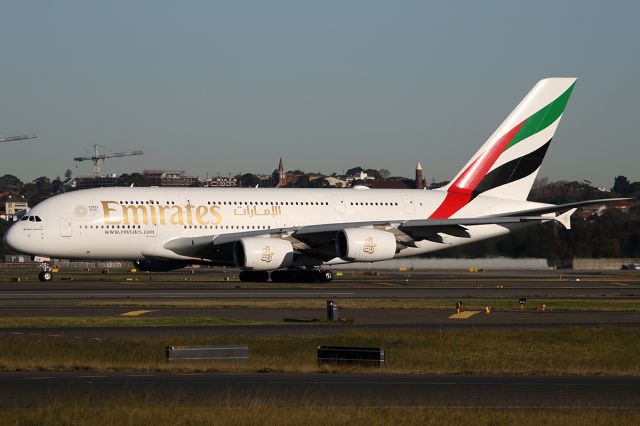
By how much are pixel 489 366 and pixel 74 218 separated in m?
34.1

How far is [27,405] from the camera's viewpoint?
1769cm

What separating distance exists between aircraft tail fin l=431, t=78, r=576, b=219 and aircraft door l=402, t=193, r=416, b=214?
1224 millimetres

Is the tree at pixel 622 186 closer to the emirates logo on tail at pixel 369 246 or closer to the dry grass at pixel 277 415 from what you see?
the emirates logo on tail at pixel 369 246

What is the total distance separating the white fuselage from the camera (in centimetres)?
5459

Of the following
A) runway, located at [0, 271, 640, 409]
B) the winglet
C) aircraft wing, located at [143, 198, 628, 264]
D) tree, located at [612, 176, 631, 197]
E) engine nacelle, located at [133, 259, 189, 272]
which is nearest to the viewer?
runway, located at [0, 271, 640, 409]

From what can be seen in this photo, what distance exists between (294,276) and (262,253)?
4382 millimetres

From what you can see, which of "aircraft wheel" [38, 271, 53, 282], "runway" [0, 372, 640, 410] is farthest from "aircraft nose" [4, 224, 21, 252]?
"runway" [0, 372, 640, 410]

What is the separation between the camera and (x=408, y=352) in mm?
26641

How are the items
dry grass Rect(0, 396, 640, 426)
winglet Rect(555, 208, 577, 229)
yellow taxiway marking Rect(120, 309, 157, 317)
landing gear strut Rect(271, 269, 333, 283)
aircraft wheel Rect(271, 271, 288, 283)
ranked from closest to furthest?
dry grass Rect(0, 396, 640, 426)
yellow taxiway marking Rect(120, 309, 157, 317)
winglet Rect(555, 208, 577, 229)
landing gear strut Rect(271, 269, 333, 283)
aircraft wheel Rect(271, 271, 288, 283)

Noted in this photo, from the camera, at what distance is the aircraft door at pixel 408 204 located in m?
61.5

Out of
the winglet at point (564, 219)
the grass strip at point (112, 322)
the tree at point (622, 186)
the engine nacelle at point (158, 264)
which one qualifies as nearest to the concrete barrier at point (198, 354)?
the grass strip at point (112, 322)

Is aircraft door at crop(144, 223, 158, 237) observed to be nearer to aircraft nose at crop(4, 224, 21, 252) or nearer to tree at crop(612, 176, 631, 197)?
aircraft nose at crop(4, 224, 21, 252)

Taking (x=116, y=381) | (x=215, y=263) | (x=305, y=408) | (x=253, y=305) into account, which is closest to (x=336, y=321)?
(x=253, y=305)

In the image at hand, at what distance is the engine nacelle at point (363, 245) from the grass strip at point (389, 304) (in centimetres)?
1126
